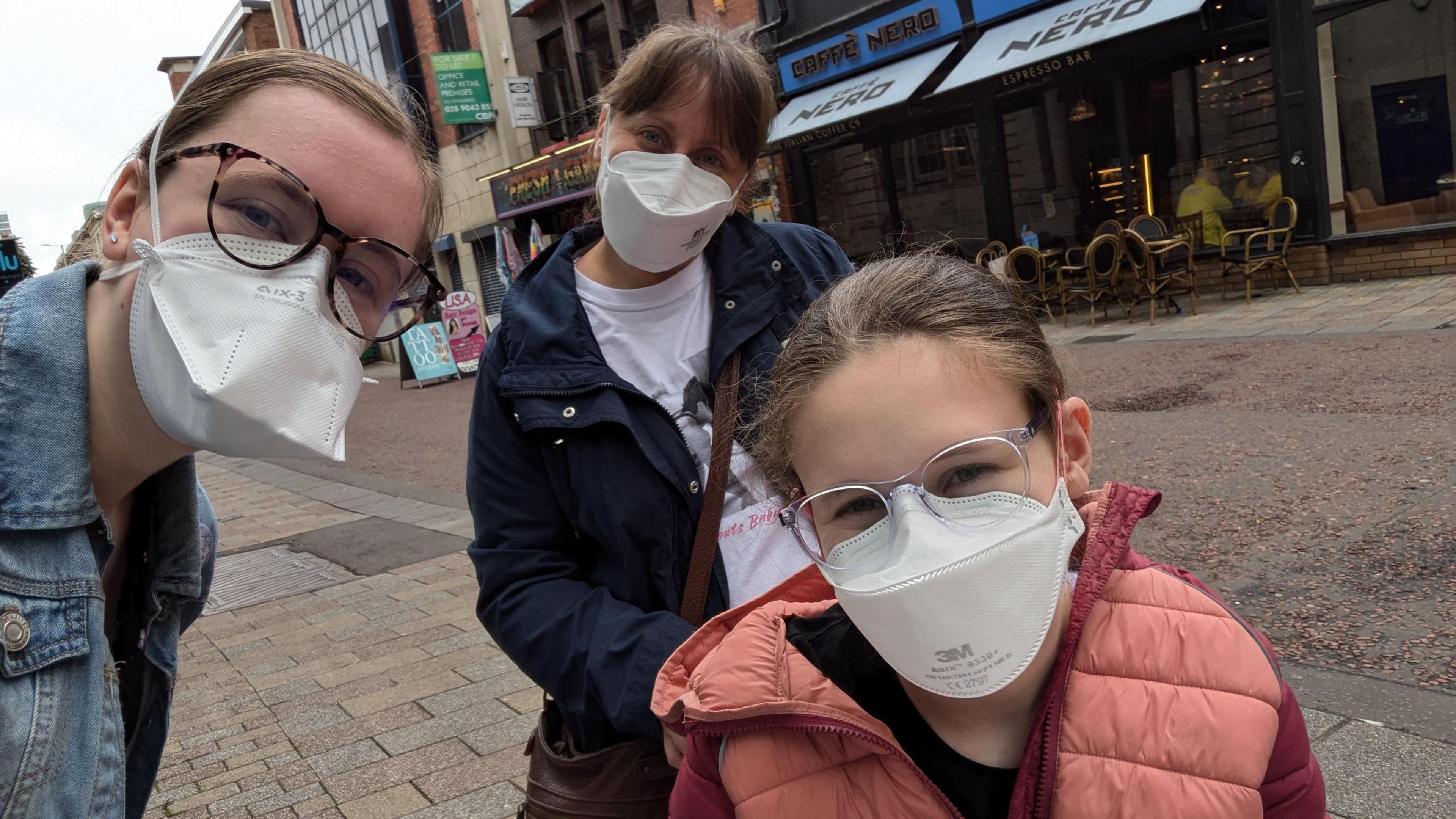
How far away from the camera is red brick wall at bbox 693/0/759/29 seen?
16.1 m

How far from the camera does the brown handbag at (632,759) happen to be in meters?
1.63

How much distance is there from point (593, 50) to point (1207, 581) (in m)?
18.2

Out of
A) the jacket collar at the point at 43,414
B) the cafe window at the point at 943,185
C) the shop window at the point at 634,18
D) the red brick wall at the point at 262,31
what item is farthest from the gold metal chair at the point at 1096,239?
the red brick wall at the point at 262,31

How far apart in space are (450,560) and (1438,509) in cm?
507

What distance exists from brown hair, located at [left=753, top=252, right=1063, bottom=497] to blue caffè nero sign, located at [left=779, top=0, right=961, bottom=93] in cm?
1307

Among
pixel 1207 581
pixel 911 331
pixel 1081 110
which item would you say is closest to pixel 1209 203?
pixel 1081 110

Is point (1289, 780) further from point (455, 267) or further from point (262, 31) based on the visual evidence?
point (262, 31)

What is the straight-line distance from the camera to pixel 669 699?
141 cm

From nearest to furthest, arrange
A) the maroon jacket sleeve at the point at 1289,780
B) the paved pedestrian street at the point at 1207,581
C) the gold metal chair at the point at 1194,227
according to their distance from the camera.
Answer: the maroon jacket sleeve at the point at 1289,780, the paved pedestrian street at the point at 1207,581, the gold metal chair at the point at 1194,227

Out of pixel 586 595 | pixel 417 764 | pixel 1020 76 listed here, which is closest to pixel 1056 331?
pixel 1020 76

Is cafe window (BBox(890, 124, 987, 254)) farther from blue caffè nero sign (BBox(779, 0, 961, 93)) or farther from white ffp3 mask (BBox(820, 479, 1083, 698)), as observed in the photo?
white ffp3 mask (BBox(820, 479, 1083, 698))

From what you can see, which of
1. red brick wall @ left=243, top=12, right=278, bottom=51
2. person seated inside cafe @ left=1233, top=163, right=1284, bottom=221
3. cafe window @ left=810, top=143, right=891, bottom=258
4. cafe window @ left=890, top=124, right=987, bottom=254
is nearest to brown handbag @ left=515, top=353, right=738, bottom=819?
person seated inside cafe @ left=1233, top=163, right=1284, bottom=221

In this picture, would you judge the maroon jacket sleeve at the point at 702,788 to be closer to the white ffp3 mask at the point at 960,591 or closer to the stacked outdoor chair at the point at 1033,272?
the white ffp3 mask at the point at 960,591

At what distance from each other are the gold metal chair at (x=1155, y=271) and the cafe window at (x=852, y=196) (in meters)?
5.19
